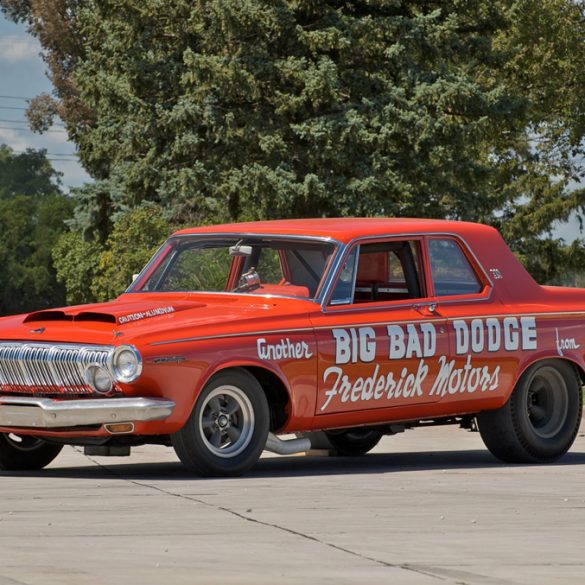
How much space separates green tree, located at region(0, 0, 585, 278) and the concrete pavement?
87.6 ft

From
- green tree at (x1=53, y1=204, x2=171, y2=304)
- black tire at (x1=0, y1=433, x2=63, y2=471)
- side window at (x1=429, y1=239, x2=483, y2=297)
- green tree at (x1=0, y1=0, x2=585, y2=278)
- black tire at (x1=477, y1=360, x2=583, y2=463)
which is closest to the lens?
black tire at (x1=0, y1=433, x2=63, y2=471)

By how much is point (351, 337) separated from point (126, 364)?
1719 mm

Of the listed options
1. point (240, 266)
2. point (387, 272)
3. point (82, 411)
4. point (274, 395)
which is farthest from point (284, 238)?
point (82, 411)

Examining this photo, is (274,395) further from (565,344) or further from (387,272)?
(565,344)

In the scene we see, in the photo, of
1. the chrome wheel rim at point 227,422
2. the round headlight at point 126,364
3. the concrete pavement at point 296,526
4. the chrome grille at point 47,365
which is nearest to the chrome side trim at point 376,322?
the round headlight at point 126,364

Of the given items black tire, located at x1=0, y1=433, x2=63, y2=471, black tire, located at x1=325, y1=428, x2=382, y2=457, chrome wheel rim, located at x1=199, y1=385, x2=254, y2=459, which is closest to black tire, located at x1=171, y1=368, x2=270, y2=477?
chrome wheel rim, located at x1=199, y1=385, x2=254, y2=459

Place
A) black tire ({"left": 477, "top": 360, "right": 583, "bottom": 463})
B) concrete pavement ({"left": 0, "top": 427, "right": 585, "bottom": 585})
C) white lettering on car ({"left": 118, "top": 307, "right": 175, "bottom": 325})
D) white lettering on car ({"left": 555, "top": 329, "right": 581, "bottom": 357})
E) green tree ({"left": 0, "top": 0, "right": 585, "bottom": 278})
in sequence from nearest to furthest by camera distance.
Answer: concrete pavement ({"left": 0, "top": 427, "right": 585, "bottom": 585}) → white lettering on car ({"left": 118, "top": 307, "right": 175, "bottom": 325}) → black tire ({"left": 477, "top": 360, "right": 583, "bottom": 463}) → white lettering on car ({"left": 555, "top": 329, "right": 581, "bottom": 357}) → green tree ({"left": 0, "top": 0, "right": 585, "bottom": 278})

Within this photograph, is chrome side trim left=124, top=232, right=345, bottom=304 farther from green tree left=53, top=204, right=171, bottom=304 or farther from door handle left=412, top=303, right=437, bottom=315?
green tree left=53, top=204, right=171, bottom=304

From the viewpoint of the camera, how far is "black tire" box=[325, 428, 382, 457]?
13297mm

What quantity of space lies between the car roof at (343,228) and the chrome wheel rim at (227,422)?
1.53 m

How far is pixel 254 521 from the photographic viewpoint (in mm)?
8258

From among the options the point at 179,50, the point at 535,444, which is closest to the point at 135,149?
the point at 179,50

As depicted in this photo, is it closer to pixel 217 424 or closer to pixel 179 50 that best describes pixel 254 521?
pixel 217 424

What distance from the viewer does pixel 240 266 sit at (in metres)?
11.7
